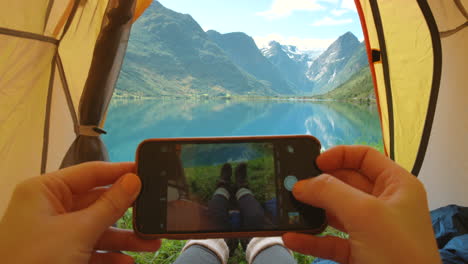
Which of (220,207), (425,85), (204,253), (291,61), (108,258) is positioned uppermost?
(291,61)

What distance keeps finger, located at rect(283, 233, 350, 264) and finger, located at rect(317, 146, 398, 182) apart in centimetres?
16

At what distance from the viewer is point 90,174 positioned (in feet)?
1.79

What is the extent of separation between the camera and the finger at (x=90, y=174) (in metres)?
0.52

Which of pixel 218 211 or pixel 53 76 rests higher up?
pixel 53 76

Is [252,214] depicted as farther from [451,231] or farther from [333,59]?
[333,59]

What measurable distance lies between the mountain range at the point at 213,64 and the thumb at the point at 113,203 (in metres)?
32.3

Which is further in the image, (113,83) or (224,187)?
(113,83)

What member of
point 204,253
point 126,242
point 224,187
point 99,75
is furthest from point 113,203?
point 99,75

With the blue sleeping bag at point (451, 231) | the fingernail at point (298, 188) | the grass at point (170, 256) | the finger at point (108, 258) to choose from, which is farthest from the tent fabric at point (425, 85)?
the finger at point (108, 258)

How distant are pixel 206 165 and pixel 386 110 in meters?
1.21

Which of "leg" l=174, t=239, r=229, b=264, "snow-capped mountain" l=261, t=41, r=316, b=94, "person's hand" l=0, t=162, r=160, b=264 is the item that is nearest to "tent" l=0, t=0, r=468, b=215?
"leg" l=174, t=239, r=229, b=264

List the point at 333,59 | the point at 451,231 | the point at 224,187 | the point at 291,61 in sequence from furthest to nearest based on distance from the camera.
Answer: the point at 291,61 < the point at 333,59 < the point at 451,231 < the point at 224,187

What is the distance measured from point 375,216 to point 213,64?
55014 millimetres

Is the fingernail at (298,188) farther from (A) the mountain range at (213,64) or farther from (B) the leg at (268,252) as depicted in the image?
(A) the mountain range at (213,64)
